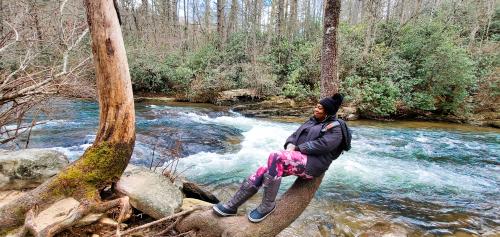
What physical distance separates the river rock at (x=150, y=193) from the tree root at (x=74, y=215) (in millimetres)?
171

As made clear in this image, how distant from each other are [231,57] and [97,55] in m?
16.9

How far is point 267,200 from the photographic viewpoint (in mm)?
3500

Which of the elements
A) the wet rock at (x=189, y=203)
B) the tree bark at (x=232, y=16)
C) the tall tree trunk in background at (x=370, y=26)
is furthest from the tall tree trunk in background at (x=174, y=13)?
the wet rock at (x=189, y=203)

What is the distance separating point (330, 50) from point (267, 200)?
214 cm

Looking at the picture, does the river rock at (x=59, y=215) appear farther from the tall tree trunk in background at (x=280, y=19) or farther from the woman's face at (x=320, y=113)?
the tall tree trunk in background at (x=280, y=19)

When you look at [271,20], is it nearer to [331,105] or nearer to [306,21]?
[306,21]

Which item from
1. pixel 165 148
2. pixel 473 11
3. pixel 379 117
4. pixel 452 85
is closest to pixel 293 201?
pixel 165 148

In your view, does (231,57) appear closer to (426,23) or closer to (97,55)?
(426,23)

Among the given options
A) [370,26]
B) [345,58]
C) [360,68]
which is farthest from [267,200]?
[370,26]

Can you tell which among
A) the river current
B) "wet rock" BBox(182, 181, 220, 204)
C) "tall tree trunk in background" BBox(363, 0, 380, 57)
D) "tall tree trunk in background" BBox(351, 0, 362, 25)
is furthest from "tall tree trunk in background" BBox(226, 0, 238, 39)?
"wet rock" BBox(182, 181, 220, 204)

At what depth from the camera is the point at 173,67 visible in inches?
819

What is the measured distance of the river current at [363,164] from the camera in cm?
539

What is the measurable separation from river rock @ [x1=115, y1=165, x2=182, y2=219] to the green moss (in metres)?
0.23

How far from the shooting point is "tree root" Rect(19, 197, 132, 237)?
10.3 ft
